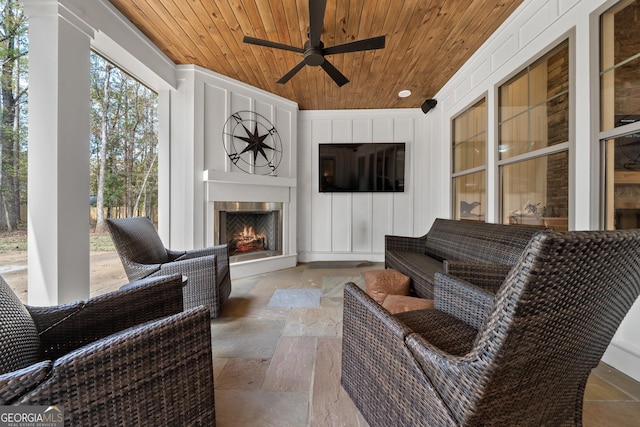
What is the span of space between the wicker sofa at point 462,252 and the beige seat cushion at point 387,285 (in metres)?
0.11

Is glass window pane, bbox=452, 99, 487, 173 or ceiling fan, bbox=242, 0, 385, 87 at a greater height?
ceiling fan, bbox=242, 0, 385, 87

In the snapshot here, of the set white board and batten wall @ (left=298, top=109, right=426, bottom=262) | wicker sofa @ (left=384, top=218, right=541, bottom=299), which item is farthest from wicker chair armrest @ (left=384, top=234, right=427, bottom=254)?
white board and batten wall @ (left=298, top=109, right=426, bottom=262)

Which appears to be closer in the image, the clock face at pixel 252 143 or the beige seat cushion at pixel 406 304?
the beige seat cushion at pixel 406 304

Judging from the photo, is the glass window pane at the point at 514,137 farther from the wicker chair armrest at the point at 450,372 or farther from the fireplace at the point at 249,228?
the fireplace at the point at 249,228

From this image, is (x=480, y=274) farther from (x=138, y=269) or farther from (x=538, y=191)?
(x=138, y=269)

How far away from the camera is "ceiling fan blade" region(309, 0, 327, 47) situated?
5.43 ft

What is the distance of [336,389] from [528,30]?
124 inches

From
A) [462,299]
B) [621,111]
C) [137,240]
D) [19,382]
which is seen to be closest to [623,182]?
[621,111]

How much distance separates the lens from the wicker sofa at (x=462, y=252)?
61.9 inches

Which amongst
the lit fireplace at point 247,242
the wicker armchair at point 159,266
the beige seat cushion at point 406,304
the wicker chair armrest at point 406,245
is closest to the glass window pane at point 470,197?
the wicker chair armrest at point 406,245

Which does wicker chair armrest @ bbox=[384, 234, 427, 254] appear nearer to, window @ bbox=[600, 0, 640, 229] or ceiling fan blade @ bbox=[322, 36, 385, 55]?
Answer: window @ bbox=[600, 0, 640, 229]

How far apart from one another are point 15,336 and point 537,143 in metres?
3.33

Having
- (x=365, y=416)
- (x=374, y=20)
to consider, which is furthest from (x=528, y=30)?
(x=365, y=416)
